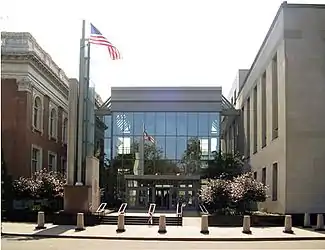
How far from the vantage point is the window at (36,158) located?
51428 millimetres

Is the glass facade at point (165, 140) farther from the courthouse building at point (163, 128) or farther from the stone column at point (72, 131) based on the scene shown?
the stone column at point (72, 131)

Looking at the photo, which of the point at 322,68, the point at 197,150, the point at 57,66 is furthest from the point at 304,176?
the point at 57,66

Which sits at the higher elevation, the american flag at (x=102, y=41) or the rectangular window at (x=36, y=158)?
the american flag at (x=102, y=41)

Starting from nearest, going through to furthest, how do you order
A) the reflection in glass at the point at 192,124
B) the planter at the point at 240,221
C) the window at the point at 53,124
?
the planter at the point at 240,221 < the window at the point at 53,124 < the reflection in glass at the point at 192,124

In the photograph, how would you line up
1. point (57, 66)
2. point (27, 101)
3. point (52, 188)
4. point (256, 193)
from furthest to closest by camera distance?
point (57, 66) → point (27, 101) → point (52, 188) → point (256, 193)

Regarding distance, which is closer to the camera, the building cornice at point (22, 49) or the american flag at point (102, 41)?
the american flag at point (102, 41)

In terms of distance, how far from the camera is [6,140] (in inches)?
1884

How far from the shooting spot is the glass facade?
58469 mm

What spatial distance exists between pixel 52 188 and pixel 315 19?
859 inches

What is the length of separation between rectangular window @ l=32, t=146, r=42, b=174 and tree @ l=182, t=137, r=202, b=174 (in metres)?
15.0

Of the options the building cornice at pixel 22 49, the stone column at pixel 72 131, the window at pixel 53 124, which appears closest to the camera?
the stone column at pixel 72 131

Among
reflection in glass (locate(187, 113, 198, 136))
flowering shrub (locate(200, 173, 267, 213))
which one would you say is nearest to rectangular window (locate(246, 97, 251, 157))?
reflection in glass (locate(187, 113, 198, 136))

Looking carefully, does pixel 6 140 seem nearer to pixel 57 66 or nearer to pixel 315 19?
pixel 57 66

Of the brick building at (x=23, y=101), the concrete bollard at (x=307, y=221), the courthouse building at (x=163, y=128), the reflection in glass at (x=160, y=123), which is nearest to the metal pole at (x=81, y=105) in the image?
the brick building at (x=23, y=101)
